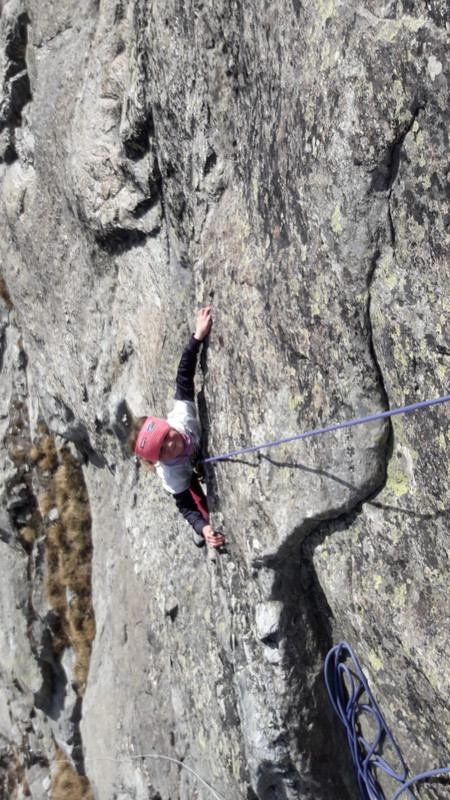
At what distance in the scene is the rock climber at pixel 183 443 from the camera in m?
6.34

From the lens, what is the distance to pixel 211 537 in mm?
6840

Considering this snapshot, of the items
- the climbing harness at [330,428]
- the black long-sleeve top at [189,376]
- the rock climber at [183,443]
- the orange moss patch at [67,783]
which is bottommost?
the orange moss patch at [67,783]

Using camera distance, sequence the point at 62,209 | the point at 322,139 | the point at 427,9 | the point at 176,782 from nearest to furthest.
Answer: the point at 427,9 < the point at 322,139 < the point at 176,782 < the point at 62,209

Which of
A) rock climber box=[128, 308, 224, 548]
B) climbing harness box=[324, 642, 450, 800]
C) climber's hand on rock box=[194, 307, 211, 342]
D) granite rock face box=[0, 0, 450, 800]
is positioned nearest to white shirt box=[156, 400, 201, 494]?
rock climber box=[128, 308, 224, 548]

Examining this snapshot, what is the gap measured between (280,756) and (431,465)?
3803 millimetres

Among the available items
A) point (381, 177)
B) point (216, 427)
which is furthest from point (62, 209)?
point (381, 177)

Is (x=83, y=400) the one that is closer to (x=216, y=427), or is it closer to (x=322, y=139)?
(x=216, y=427)

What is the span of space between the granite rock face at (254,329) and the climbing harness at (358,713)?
6.3 inches

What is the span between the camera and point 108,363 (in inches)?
358

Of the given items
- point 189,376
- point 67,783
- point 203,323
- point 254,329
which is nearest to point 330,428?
point 254,329

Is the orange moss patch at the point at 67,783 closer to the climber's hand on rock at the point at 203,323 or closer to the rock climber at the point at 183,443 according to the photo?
the rock climber at the point at 183,443

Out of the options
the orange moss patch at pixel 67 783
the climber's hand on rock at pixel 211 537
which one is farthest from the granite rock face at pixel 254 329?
the orange moss patch at pixel 67 783

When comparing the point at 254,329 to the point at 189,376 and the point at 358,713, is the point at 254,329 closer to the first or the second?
the point at 189,376

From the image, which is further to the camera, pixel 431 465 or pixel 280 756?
pixel 280 756
